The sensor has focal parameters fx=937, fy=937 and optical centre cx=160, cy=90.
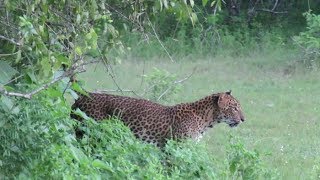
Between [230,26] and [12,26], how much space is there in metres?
15.9

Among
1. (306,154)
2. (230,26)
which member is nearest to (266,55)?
(230,26)

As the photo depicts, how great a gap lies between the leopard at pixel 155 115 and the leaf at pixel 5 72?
2.71 metres

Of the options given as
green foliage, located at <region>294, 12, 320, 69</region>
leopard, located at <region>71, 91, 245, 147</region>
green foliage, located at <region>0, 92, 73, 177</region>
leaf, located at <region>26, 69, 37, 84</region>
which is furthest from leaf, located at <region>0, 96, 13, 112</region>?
green foliage, located at <region>294, 12, 320, 69</region>

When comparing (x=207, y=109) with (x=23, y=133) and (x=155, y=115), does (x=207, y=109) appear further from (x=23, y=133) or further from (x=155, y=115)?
(x=23, y=133)

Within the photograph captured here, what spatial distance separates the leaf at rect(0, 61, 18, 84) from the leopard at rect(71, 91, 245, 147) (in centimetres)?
271

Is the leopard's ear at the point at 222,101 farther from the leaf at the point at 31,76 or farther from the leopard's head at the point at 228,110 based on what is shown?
the leaf at the point at 31,76

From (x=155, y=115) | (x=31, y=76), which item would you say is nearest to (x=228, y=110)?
(x=155, y=115)

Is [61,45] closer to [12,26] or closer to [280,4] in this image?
[12,26]

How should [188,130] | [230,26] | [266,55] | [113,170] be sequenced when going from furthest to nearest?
Result: [230,26]
[266,55]
[188,130]
[113,170]

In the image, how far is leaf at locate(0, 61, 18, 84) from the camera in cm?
561

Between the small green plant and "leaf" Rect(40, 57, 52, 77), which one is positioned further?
the small green plant

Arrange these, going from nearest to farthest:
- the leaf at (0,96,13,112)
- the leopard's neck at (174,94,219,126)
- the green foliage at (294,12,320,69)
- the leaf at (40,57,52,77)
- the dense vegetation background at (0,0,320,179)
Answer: the leaf at (40,57,52,77)
the dense vegetation background at (0,0,320,179)
the leaf at (0,96,13,112)
the leopard's neck at (174,94,219,126)
the green foliage at (294,12,320,69)

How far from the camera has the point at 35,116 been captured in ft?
18.5

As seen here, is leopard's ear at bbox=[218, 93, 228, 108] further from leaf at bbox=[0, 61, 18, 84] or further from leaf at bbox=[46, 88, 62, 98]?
leaf at bbox=[0, 61, 18, 84]
